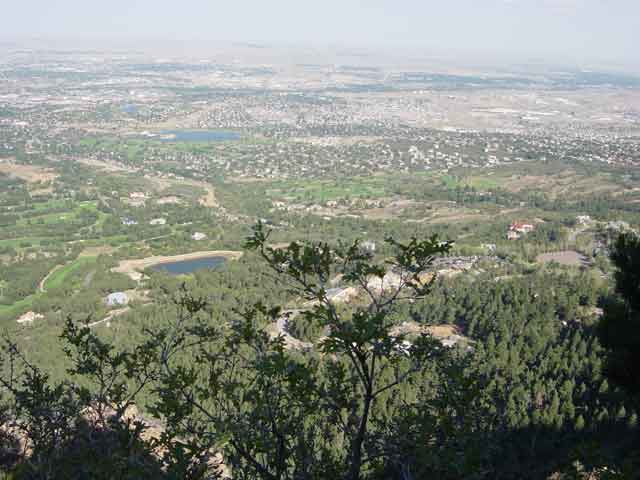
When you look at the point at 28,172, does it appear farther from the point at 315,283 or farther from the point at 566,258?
the point at 315,283

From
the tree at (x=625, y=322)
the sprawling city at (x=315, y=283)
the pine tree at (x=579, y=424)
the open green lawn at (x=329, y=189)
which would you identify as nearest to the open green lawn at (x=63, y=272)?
the sprawling city at (x=315, y=283)

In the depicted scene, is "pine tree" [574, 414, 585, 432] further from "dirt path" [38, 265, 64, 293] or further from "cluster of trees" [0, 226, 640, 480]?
"dirt path" [38, 265, 64, 293]

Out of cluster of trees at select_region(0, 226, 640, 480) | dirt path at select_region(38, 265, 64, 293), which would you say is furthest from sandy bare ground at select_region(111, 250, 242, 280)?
cluster of trees at select_region(0, 226, 640, 480)

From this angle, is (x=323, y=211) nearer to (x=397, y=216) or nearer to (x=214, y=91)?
(x=397, y=216)

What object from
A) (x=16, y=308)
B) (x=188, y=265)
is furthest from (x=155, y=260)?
(x=16, y=308)

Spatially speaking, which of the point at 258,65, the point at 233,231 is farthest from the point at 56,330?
the point at 258,65
